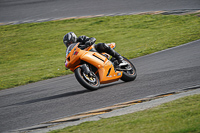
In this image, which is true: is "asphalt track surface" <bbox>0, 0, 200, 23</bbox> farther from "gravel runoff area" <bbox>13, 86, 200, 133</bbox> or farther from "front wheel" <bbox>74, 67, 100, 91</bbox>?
"gravel runoff area" <bbox>13, 86, 200, 133</bbox>

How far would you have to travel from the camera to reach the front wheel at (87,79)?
24.6 feet

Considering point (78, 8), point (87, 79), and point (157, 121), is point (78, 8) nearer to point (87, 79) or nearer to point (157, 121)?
point (87, 79)

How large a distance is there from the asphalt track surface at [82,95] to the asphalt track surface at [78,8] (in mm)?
15429

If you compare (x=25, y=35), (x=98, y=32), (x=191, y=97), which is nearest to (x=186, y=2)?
(x=98, y=32)

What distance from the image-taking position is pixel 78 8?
2842 centimetres

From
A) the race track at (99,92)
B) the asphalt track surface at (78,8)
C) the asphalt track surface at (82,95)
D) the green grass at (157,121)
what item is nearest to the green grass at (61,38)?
the asphalt track surface at (78,8)

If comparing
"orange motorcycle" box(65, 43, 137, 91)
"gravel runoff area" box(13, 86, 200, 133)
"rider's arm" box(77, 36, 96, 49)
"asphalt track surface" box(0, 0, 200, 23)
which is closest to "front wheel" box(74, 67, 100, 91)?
"orange motorcycle" box(65, 43, 137, 91)

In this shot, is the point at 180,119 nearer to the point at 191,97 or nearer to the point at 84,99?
the point at 191,97

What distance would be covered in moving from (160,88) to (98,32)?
15.9 metres

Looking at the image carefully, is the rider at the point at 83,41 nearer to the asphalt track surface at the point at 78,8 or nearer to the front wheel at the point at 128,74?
the front wheel at the point at 128,74

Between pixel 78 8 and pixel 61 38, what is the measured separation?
649 cm

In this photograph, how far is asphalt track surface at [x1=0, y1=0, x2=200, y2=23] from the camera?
83.1 feet

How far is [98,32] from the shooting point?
22656 mm

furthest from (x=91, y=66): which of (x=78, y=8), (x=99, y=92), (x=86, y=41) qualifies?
(x=78, y=8)
